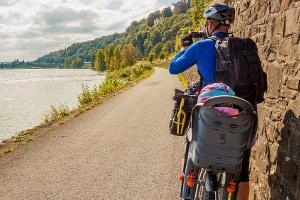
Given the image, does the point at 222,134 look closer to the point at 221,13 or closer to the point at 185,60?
the point at 185,60

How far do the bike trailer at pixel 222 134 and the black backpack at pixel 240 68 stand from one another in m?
0.53

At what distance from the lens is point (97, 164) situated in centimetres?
696

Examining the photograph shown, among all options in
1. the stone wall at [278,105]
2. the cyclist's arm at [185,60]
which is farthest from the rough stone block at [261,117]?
the cyclist's arm at [185,60]

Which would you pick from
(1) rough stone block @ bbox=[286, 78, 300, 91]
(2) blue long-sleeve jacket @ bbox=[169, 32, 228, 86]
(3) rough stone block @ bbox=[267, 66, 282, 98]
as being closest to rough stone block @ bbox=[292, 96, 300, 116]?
(1) rough stone block @ bbox=[286, 78, 300, 91]

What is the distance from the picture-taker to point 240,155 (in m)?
2.80

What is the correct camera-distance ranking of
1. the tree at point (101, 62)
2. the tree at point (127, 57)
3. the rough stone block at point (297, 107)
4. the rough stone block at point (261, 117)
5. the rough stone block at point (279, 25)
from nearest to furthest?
the rough stone block at point (297, 107)
the rough stone block at point (279, 25)
the rough stone block at point (261, 117)
the tree at point (127, 57)
the tree at point (101, 62)

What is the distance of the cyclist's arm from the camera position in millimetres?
3314

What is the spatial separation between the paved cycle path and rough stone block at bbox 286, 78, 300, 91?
2.56 meters

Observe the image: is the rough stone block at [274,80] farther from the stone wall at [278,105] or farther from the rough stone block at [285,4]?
the rough stone block at [285,4]

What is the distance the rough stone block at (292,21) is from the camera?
10.6 feet

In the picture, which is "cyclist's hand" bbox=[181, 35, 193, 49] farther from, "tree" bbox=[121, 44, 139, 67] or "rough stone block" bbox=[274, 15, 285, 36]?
"tree" bbox=[121, 44, 139, 67]

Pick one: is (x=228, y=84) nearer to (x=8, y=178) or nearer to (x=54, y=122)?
(x=8, y=178)

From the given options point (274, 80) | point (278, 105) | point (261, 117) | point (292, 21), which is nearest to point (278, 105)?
point (278, 105)

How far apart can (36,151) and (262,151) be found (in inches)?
215
